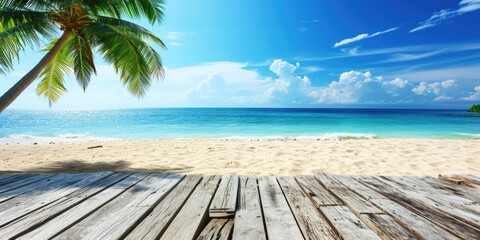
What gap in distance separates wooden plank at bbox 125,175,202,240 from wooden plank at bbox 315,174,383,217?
1.52m

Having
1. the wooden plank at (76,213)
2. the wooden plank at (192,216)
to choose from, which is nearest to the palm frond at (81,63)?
the wooden plank at (76,213)

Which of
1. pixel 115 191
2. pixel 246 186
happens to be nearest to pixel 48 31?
pixel 115 191

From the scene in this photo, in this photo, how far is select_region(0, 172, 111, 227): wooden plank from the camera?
1.99 m

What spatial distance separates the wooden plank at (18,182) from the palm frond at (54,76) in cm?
827

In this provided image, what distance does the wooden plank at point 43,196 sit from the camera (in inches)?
78.4

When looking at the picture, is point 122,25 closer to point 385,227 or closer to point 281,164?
point 281,164

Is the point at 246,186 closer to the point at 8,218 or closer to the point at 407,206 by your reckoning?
the point at 407,206

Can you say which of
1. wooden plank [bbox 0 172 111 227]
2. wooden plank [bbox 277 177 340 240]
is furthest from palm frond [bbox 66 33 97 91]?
wooden plank [bbox 277 177 340 240]

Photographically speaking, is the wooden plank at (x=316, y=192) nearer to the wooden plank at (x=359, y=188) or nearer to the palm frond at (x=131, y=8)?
the wooden plank at (x=359, y=188)

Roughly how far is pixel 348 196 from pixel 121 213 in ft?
6.98

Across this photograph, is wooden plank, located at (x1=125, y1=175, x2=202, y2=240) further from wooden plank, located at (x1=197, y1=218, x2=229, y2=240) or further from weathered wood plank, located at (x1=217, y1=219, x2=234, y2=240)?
weathered wood plank, located at (x1=217, y1=219, x2=234, y2=240)

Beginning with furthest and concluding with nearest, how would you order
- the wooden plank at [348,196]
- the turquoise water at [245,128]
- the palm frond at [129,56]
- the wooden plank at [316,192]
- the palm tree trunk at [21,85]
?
the turquoise water at [245,128] → the palm frond at [129,56] → the palm tree trunk at [21,85] → the wooden plank at [316,192] → the wooden plank at [348,196]

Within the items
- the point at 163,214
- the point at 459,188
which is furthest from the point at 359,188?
the point at 163,214

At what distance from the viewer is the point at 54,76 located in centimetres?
996
